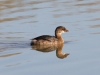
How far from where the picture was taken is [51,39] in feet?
55.5

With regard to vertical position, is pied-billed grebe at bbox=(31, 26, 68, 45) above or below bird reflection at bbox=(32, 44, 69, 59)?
above

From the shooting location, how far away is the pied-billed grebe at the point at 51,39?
16562 millimetres

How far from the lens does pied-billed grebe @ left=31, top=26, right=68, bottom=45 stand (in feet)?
54.3

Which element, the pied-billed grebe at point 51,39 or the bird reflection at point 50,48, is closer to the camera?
the bird reflection at point 50,48

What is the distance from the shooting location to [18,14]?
813 inches

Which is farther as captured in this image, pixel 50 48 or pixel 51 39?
pixel 51 39

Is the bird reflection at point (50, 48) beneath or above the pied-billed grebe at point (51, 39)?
beneath

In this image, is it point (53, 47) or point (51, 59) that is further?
point (53, 47)

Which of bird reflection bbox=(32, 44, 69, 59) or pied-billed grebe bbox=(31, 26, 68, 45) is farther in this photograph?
pied-billed grebe bbox=(31, 26, 68, 45)

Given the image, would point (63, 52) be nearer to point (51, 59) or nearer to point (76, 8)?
point (51, 59)

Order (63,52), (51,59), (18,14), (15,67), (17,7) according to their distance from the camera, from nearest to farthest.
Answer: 1. (15,67)
2. (51,59)
3. (63,52)
4. (18,14)
5. (17,7)

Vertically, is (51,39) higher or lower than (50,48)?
higher

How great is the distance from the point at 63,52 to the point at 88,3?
7.27 m

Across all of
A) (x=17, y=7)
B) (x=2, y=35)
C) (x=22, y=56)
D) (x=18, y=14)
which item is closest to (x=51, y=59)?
(x=22, y=56)
